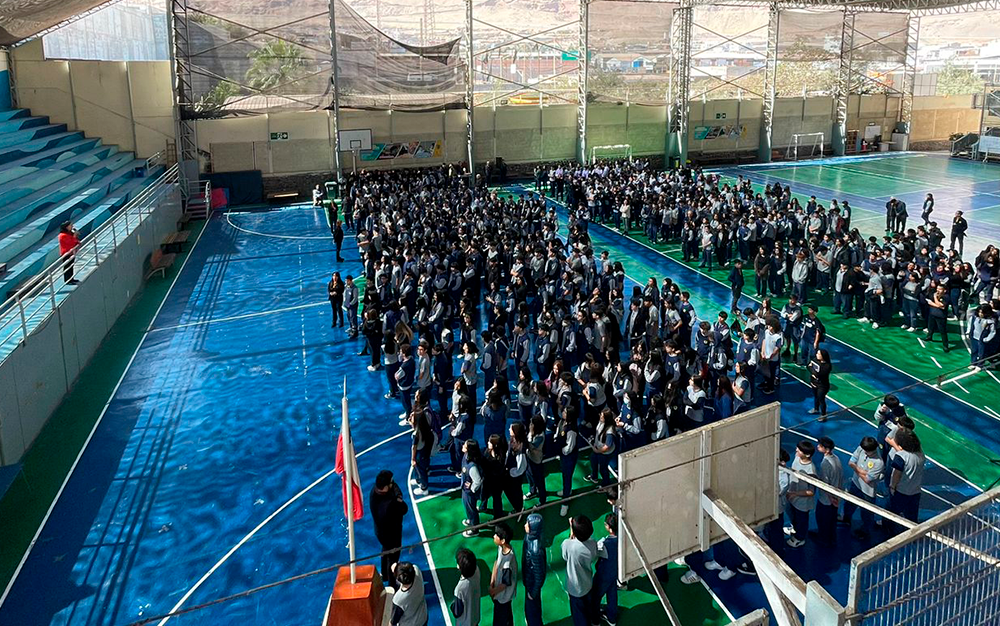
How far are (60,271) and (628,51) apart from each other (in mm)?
31451

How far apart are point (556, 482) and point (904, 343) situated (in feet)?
29.7

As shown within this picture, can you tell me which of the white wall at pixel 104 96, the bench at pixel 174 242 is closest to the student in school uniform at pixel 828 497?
the bench at pixel 174 242

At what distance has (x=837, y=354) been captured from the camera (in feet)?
48.5

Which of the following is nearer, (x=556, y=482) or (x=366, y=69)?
(x=556, y=482)

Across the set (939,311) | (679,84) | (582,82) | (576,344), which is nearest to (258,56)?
(582,82)

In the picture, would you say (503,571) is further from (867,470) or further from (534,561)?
(867,470)

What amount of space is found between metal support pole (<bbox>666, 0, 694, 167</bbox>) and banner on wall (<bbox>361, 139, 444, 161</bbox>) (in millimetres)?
12769

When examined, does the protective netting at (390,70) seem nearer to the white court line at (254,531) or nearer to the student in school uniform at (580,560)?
the white court line at (254,531)

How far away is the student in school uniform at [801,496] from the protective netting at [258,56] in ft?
94.1

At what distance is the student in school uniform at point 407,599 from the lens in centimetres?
636

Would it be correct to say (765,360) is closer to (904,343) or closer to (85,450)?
(904,343)

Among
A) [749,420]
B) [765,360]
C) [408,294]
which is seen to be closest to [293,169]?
[408,294]

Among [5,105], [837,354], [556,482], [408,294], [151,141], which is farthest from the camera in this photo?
[151,141]

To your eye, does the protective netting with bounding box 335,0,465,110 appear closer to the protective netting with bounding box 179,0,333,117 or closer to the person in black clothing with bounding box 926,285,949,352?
the protective netting with bounding box 179,0,333,117
